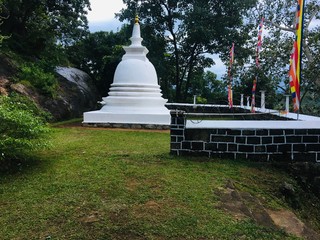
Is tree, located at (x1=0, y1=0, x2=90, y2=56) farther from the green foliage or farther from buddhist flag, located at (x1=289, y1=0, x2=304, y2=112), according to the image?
buddhist flag, located at (x1=289, y1=0, x2=304, y2=112)

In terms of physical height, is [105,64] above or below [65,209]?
above

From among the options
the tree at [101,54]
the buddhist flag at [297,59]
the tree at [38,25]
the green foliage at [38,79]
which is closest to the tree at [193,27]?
the tree at [101,54]

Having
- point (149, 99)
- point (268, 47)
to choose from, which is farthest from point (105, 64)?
point (268, 47)

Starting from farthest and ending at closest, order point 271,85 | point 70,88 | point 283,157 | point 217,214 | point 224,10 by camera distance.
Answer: point 224,10
point 70,88
point 271,85
point 283,157
point 217,214

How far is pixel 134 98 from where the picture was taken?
35.4 ft

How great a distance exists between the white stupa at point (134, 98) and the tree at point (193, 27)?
6.39 meters

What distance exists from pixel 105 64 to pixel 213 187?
53.6 feet

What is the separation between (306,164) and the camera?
18.2ft

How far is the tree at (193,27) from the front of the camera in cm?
1711

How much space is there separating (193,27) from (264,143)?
12501 mm

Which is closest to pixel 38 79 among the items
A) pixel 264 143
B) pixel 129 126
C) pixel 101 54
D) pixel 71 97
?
pixel 71 97

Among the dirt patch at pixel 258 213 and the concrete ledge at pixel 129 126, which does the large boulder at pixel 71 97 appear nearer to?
the concrete ledge at pixel 129 126

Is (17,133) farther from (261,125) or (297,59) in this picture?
(297,59)

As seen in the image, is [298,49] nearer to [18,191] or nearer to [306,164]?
[306,164]
